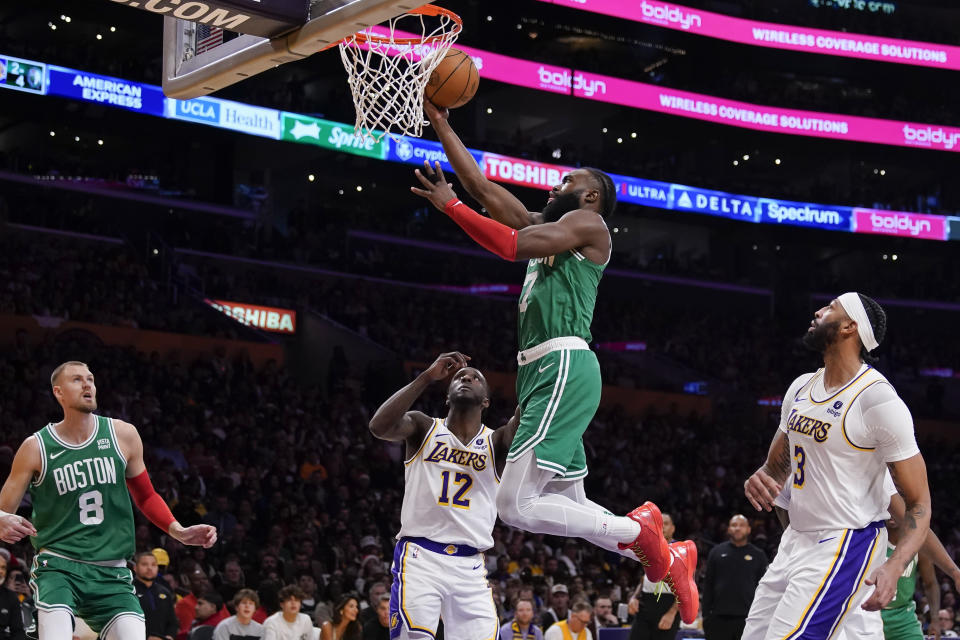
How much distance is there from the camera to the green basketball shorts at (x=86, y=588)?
6457mm

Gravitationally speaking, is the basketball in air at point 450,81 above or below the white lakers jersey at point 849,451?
above

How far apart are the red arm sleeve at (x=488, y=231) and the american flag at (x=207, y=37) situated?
177cm

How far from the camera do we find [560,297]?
630cm

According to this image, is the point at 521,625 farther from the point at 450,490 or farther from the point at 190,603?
the point at 450,490

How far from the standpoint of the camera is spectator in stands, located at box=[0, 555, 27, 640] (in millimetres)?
10258

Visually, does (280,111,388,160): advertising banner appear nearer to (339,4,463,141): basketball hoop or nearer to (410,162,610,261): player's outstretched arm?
(339,4,463,141): basketball hoop

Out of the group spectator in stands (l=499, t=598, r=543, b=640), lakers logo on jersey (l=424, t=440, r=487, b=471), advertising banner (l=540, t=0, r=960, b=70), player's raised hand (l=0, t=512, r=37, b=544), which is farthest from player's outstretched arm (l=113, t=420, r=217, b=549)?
advertising banner (l=540, t=0, r=960, b=70)

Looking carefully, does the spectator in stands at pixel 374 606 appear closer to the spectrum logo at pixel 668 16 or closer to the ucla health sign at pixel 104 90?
the ucla health sign at pixel 104 90

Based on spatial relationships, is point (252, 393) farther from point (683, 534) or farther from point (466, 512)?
point (466, 512)

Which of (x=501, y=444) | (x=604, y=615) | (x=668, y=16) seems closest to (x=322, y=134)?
(x=668, y=16)

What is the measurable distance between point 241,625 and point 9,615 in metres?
2.12

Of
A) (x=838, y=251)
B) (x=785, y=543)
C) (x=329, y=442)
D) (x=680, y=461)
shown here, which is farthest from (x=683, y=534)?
(x=838, y=251)

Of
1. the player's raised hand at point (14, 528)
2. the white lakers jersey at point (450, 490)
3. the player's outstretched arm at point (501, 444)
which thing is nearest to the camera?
the player's raised hand at point (14, 528)

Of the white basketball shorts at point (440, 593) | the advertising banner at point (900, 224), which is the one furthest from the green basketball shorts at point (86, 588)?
the advertising banner at point (900, 224)
